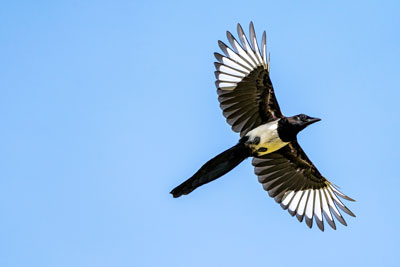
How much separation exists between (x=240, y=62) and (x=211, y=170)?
1.64 meters

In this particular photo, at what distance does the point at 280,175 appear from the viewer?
11555 millimetres

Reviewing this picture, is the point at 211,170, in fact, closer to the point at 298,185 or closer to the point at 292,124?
the point at 292,124

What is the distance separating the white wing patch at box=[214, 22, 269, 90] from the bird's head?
825 mm

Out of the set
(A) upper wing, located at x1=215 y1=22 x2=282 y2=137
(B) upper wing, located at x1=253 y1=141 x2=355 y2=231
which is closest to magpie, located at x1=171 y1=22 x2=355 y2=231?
(A) upper wing, located at x1=215 y1=22 x2=282 y2=137

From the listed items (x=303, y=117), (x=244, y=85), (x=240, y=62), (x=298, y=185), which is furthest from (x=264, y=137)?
(x=298, y=185)

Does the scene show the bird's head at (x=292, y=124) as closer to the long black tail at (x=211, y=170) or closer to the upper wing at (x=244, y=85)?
the upper wing at (x=244, y=85)

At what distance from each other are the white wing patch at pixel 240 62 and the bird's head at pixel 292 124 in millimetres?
825

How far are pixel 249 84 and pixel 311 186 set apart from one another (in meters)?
2.22

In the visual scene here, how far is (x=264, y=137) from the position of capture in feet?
34.4

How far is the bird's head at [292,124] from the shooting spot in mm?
10484

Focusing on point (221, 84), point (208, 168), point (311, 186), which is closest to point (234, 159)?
point (208, 168)

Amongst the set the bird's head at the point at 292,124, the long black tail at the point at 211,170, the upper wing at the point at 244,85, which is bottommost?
the long black tail at the point at 211,170

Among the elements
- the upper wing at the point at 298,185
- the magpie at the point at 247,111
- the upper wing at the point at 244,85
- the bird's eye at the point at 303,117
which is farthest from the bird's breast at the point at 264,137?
the upper wing at the point at 298,185

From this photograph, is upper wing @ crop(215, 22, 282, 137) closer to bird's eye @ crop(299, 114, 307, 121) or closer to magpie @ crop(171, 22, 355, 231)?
magpie @ crop(171, 22, 355, 231)
